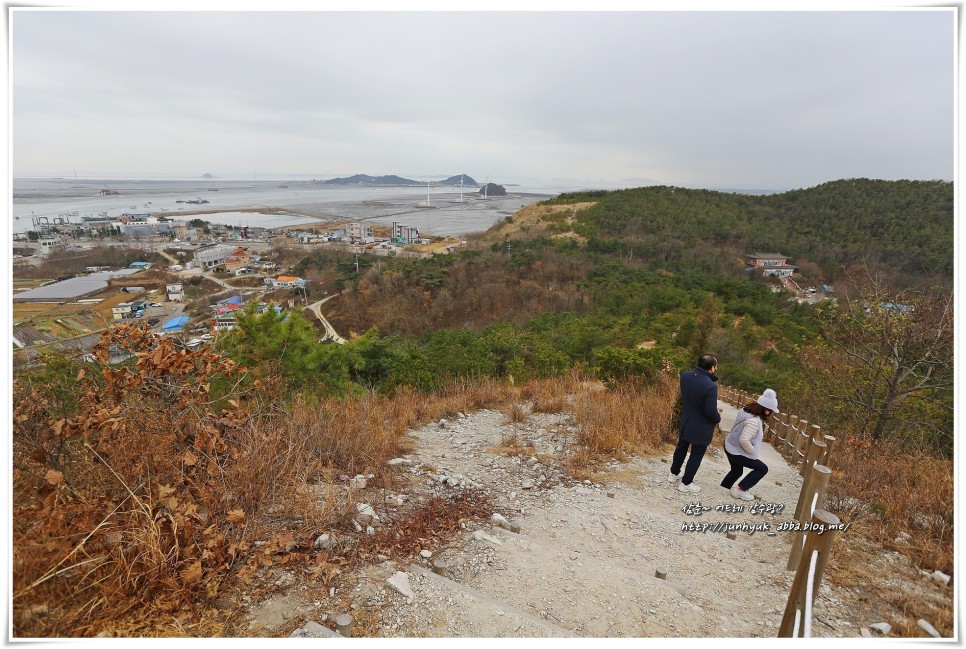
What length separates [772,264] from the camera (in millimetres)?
33906

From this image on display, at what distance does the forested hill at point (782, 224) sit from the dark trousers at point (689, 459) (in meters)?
30.8

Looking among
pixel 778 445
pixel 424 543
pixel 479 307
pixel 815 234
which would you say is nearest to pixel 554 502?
pixel 424 543

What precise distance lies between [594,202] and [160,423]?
5061cm

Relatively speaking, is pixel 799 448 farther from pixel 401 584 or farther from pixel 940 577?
pixel 401 584

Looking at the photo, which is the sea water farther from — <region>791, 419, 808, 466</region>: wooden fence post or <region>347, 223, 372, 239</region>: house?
<region>791, 419, 808, 466</region>: wooden fence post

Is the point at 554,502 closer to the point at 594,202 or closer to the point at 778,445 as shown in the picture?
the point at 778,445

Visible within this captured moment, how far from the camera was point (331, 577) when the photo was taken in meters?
2.15

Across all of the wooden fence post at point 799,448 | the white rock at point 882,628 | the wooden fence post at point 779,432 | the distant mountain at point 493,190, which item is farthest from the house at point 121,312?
the distant mountain at point 493,190

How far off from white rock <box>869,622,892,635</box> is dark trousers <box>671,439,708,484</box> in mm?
1462

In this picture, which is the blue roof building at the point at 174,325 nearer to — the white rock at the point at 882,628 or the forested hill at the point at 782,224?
the white rock at the point at 882,628

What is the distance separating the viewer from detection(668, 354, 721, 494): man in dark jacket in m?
3.43

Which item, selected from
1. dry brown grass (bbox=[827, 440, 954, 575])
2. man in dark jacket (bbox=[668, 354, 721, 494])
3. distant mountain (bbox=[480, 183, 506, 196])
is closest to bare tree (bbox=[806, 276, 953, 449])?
dry brown grass (bbox=[827, 440, 954, 575])

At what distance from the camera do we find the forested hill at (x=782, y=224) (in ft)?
108

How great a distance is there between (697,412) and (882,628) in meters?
1.62
